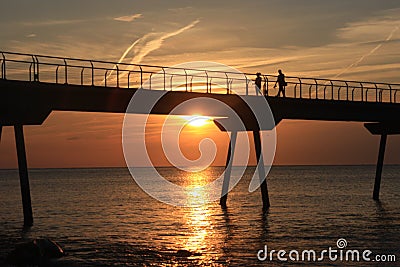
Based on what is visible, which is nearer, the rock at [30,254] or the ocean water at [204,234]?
the rock at [30,254]

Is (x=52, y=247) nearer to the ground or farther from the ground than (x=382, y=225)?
nearer to the ground

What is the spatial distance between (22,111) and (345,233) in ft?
71.2

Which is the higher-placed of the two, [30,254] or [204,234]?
[204,234]

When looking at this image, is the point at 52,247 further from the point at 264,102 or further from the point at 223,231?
the point at 264,102

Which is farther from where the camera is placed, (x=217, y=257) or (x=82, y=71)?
(x=82, y=71)

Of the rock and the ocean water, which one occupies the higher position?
the ocean water

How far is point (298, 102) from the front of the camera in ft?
188

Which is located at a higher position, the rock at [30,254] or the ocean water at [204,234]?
the ocean water at [204,234]

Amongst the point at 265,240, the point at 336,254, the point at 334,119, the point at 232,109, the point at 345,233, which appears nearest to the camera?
the point at 336,254

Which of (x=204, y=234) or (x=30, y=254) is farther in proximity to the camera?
(x=204, y=234)

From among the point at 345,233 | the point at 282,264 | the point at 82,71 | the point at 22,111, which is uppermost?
the point at 82,71

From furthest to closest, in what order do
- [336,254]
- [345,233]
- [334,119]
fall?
[334,119] < [345,233] < [336,254]

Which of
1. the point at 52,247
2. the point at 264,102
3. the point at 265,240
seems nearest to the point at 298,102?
the point at 264,102

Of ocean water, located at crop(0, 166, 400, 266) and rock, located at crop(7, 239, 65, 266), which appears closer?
rock, located at crop(7, 239, 65, 266)
